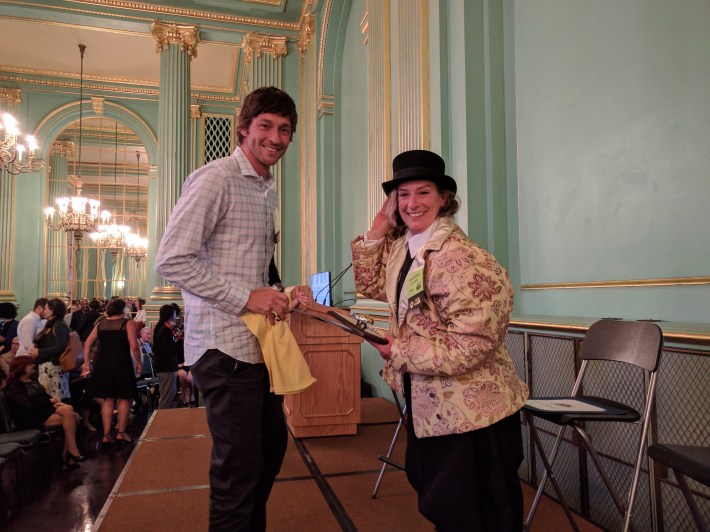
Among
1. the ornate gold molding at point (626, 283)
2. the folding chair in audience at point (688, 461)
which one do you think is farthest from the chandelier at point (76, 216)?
the folding chair in audience at point (688, 461)

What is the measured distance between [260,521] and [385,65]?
12.8 ft

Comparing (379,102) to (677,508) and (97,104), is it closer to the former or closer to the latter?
(677,508)

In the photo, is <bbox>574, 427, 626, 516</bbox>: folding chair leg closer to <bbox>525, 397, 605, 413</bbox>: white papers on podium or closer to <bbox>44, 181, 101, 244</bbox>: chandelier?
<bbox>525, 397, 605, 413</bbox>: white papers on podium

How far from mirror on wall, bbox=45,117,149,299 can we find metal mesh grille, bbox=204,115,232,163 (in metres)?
2.50

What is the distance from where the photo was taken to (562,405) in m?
1.82

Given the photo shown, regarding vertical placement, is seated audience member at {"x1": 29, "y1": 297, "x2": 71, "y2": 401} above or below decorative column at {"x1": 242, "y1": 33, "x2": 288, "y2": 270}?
below

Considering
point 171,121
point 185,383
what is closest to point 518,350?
point 185,383

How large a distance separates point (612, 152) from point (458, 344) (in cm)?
171

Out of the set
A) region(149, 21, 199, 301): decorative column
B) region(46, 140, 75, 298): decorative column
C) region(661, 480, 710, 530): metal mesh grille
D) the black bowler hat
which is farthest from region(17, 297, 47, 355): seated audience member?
region(46, 140, 75, 298): decorative column

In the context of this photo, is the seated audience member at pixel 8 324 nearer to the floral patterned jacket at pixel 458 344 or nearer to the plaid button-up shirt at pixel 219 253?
the plaid button-up shirt at pixel 219 253

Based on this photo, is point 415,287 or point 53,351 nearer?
point 415,287

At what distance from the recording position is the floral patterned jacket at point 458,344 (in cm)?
124

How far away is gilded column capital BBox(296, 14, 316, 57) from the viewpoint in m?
7.44

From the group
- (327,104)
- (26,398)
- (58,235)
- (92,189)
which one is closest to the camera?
(26,398)
